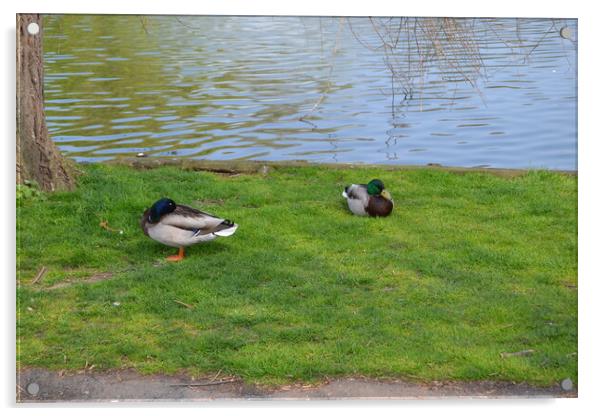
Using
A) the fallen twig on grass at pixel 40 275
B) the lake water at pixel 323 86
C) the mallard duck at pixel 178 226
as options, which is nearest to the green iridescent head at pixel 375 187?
the lake water at pixel 323 86

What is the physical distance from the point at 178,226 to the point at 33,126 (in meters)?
1.29

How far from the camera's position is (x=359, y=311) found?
721 cm

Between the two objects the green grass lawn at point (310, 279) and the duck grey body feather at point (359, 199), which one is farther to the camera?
the duck grey body feather at point (359, 199)

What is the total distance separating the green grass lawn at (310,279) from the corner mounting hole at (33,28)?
3.96 ft

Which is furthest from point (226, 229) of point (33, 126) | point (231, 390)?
point (231, 390)

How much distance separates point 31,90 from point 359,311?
8.87 ft

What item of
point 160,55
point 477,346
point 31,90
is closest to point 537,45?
point 477,346

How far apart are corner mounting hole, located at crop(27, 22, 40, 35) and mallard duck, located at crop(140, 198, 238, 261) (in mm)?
1953

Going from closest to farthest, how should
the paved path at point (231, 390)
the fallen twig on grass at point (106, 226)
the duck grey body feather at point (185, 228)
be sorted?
the paved path at point (231, 390), the duck grey body feather at point (185, 228), the fallen twig on grass at point (106, 226)

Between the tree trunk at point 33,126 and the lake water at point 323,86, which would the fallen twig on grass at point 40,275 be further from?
the lake water at point 323,86

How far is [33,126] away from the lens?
8.20 metres

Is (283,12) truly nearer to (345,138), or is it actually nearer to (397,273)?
(345,138)

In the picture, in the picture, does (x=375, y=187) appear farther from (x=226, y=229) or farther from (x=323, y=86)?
(x=323, y=86)

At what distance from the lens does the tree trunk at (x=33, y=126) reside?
22.1 feet
